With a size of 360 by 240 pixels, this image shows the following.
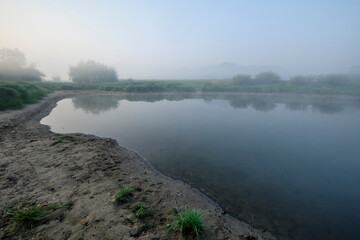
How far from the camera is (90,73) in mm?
48000

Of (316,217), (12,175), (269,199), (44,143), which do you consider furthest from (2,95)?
(316,217)

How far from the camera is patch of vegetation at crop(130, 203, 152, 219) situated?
2574 mm

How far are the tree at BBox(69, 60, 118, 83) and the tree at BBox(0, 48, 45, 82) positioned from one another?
8.04m

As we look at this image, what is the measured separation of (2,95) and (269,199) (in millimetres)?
16526

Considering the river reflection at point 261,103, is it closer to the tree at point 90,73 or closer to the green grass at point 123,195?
the green grass at point 123,195

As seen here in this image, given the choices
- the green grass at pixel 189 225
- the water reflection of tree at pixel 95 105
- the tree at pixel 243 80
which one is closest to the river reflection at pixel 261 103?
the water reflection of tree at pixel 95 105

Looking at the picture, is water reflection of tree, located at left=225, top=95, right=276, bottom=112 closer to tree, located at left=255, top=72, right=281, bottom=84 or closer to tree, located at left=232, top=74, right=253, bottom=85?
tree, located at left=232, top=74, right=253, bottom=85

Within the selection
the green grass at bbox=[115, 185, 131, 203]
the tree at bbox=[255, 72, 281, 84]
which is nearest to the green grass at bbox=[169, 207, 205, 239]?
the green grass at bbox=[115, 185, 131, 203]

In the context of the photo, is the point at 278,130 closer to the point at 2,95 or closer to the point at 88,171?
the point at 88,171

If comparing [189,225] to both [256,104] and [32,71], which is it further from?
[32,71]

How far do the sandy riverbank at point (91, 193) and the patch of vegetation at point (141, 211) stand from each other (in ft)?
0.25

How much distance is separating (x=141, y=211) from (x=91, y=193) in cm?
114

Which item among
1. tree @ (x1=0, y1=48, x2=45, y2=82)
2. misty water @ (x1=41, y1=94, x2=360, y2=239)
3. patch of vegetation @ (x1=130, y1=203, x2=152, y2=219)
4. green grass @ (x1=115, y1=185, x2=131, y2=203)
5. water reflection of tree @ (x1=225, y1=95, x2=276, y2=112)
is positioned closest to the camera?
patch of vegetation @ (x1=130, y1=203, x2=152, y2=219)

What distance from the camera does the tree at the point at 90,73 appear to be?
46875mm
